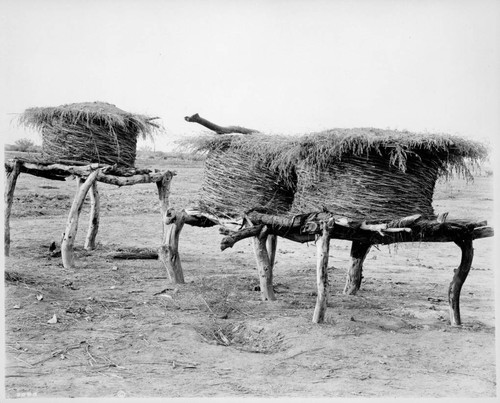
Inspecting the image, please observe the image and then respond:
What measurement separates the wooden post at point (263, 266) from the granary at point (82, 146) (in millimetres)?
3112

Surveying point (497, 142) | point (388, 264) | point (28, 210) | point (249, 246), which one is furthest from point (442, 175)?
point (28, 210)

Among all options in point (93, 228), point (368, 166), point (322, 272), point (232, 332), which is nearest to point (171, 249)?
point (232, 332)

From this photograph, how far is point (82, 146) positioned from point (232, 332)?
429cm

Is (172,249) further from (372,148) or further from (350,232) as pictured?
(372,148)

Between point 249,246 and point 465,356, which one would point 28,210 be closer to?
point 249,246

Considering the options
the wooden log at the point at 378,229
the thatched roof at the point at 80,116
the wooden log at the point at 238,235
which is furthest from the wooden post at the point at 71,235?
the wooden log at the point at 378,229

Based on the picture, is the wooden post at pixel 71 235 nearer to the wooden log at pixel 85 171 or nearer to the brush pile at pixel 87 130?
the wooden log at pixel 85 171

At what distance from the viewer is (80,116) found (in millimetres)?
10164

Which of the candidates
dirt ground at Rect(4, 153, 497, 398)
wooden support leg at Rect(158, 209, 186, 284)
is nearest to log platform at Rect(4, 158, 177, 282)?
wooden support leg at Rect(158, 209, 186, 284)

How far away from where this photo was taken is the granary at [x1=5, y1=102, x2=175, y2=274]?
10.2 meters

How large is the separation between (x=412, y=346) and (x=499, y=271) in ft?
4.13

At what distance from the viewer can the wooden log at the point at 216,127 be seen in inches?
351

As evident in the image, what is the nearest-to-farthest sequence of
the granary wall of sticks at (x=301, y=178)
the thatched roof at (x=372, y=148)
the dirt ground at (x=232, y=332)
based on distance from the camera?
1. the dirt ground at (x=232, y=332)
2. the thatched roof at (x=372, y=148)
3. the granary wall of sticks at (x=301, y=178)

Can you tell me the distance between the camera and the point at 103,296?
30.1 ft
